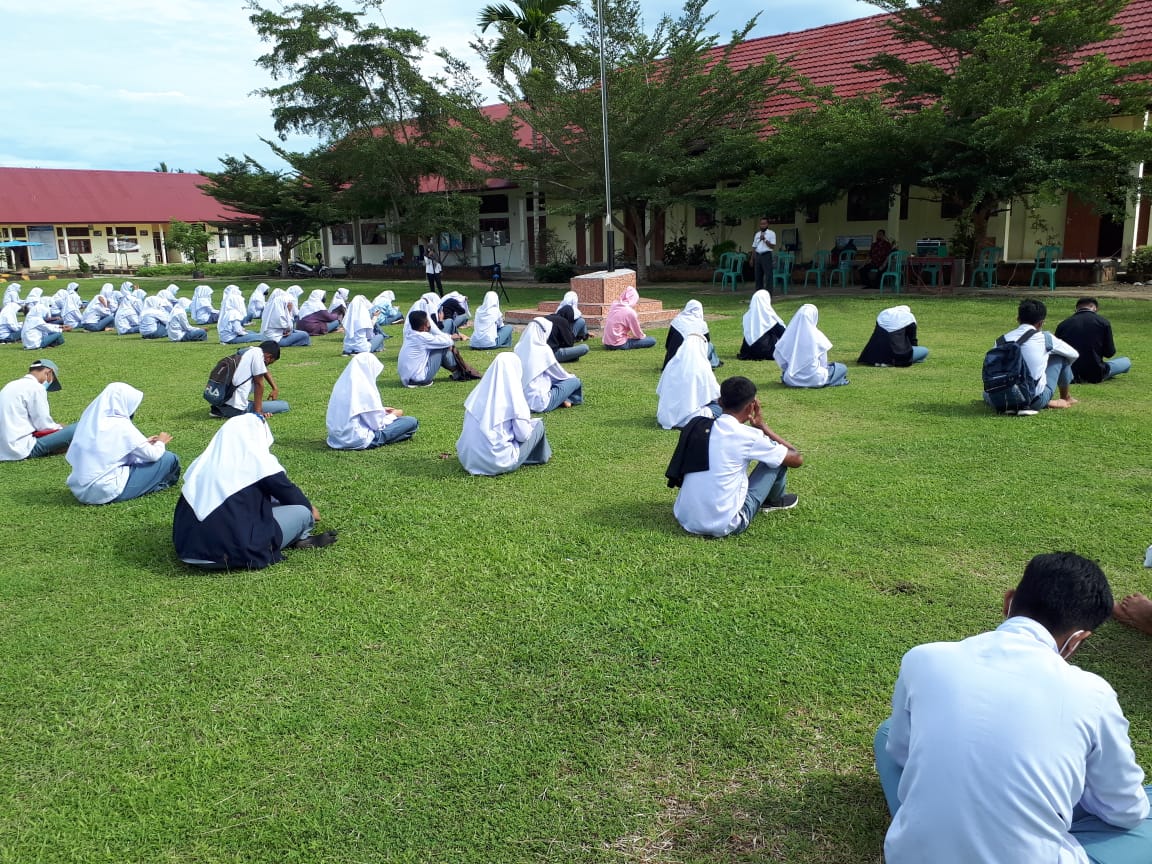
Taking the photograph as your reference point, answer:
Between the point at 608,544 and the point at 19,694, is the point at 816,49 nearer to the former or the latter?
the point at 608,544

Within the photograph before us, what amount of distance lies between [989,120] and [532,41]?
38.4 ft

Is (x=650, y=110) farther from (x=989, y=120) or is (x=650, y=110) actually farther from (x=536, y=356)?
(x=536, y=356)

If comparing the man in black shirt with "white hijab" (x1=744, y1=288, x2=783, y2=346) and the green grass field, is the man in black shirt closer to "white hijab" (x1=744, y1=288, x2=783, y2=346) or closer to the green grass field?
the green grass field

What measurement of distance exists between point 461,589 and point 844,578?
6.32 ft

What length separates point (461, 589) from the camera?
4367 millimetres

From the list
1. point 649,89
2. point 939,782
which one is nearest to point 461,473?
point 939,782

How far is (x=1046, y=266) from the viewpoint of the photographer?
16266 millimetres

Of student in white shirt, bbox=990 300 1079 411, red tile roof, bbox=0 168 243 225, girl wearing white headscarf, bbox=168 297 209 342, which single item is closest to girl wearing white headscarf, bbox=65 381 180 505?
student in white shirt, bbox=990 300 1079 411

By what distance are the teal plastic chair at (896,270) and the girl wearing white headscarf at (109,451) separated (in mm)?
14307

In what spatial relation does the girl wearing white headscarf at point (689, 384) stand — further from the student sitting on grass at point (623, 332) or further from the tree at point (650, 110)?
the tree at point (650, 110)

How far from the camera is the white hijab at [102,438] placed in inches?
227

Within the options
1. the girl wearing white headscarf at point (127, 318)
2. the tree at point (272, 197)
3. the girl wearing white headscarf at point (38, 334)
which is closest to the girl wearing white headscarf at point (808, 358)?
the girl wearing white headscarf at point (38, 334)

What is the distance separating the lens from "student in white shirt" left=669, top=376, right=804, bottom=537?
466cm

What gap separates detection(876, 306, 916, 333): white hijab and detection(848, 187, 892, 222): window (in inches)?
420
